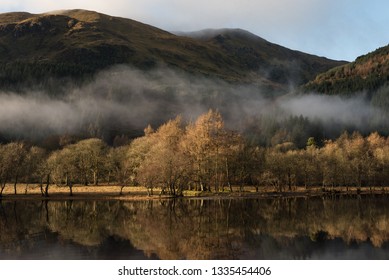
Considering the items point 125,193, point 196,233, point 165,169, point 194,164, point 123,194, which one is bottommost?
point 125,193

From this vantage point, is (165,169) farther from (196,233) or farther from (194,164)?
(196,233)

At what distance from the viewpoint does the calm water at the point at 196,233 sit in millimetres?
46000

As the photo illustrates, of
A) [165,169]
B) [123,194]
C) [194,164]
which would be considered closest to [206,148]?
[194,164]

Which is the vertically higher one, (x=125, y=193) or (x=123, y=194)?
(x=123, y=194)

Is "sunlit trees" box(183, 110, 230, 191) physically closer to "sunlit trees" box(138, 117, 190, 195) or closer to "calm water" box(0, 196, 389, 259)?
"sunlit trees" box(138, 117, 190, 195)

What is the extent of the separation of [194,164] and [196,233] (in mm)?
64929

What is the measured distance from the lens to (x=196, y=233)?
5666cm

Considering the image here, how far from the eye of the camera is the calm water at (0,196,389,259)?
1811 inches

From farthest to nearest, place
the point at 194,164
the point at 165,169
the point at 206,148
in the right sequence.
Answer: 1. the point at 206,148
2. the point at 194,164
3. the point at 165,169

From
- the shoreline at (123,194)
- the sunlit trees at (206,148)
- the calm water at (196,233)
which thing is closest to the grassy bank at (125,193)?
the shoreline at (123,194)

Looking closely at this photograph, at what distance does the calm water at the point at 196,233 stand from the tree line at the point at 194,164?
1078 inches

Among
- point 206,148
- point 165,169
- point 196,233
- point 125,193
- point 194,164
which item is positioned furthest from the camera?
point 206,148

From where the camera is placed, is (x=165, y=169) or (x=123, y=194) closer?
(x=165, y=169)

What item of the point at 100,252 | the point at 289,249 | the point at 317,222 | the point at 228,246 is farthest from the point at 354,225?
the point at 100,252
